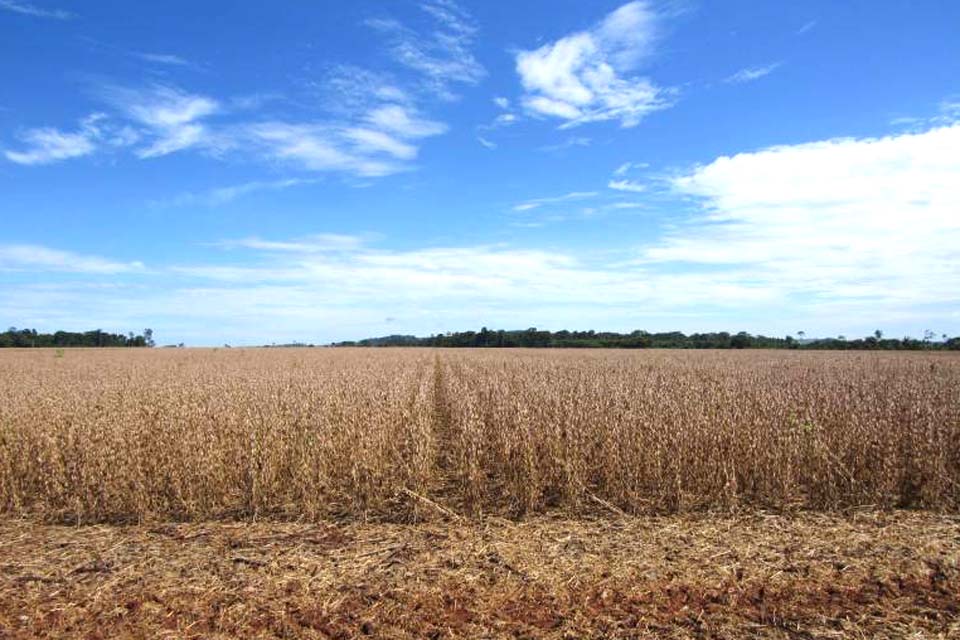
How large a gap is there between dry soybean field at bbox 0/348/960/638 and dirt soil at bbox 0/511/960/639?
2 centimetres

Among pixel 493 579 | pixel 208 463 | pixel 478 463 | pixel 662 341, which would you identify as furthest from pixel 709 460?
pixel 662 341

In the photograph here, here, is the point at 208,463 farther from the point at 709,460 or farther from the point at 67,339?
the point at 67,339

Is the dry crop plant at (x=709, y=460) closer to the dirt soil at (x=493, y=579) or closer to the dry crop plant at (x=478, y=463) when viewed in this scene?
the dry crop plant at (x=478, y=463)

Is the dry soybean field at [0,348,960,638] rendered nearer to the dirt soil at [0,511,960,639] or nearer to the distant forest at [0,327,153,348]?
the dirt soil at [0,511,960,639]

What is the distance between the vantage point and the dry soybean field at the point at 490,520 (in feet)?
13.7

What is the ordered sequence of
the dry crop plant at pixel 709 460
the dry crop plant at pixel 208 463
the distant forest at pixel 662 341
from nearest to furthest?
the dry crop plant at pixel 208 463, the dry crop plant at pixel 709 460, the distant forest at pixel 662 341

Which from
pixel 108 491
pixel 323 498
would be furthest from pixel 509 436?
pixel 108 491

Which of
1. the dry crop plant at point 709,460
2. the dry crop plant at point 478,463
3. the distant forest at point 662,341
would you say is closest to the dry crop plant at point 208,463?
the dry crop plant at point 478,463

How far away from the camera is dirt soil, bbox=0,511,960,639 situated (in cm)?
402

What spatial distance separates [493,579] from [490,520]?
148 cm

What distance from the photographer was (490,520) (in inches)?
245

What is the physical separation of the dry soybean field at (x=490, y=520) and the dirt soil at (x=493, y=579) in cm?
2

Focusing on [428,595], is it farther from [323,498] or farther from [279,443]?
[279,443]

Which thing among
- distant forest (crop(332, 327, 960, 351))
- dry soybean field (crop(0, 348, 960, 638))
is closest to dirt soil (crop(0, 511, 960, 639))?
dry soybean field (crop(0, 348, 960, 638))
